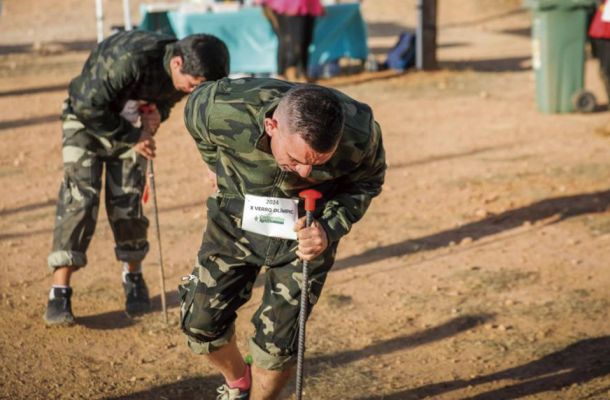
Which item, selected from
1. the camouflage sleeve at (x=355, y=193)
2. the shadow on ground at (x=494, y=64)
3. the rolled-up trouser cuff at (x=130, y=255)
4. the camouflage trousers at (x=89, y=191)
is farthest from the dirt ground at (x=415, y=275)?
the shadow on ground at (x=494, y=64)

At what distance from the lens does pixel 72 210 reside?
6629 mm

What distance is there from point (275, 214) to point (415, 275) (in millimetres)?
3171

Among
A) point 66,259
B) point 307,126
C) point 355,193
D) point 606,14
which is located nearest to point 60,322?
point 66,259

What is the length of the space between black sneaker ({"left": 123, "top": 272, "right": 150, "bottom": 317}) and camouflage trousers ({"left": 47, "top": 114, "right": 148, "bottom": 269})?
0.27m

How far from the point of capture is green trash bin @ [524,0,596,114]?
1324 cm

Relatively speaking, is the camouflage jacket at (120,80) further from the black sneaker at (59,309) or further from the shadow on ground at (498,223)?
the shadow on ground at (498,223)

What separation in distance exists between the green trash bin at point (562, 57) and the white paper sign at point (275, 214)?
363 inches

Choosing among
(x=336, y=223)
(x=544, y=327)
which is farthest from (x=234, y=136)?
(x=544, y=327)

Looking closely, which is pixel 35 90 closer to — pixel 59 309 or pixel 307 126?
pixel 59 309

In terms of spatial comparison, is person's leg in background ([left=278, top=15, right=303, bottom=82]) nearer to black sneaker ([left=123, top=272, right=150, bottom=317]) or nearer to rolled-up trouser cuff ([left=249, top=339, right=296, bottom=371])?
black sneaker ([left=123, top=272, right=150, bottom=317])

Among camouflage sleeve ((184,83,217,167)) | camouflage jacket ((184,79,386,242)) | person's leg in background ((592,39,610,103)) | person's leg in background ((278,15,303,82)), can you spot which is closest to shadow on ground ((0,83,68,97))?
person's leg in background ((278,15,303,82))

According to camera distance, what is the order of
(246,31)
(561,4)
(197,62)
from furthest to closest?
1. (246,31)
2. (561,4)
3. (197,62)

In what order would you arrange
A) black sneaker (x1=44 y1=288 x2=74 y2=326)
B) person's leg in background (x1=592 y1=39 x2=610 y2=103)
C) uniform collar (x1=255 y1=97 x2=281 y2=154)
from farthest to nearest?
person's leg in background (x1=592 y1=39 x2=610 y2=103) < black sneaker (x1=44 y1=288 x2=74 y2=326) < uniform collar (x1=255 y1=97 x2=281 y2=154)

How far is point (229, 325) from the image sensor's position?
506cm
